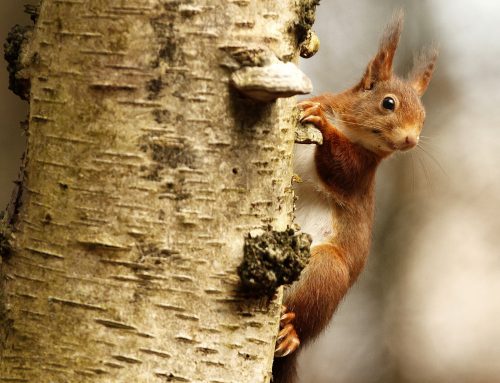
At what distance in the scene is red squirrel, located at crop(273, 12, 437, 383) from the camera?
263cm

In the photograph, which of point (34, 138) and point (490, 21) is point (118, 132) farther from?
point (490, 21)

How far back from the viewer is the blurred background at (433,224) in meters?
4.98

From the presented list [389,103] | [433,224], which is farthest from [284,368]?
[433,224]

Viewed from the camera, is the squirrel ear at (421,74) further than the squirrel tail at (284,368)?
Yes

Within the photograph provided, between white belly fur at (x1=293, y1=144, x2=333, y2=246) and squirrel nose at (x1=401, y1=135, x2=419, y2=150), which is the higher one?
squirrel nose at (x1=401, y1=135, x2=419, y2=150)

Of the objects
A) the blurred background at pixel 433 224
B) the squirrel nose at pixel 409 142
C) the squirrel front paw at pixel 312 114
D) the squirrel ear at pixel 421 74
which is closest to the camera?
the squirrel front paw at pixel 312 114

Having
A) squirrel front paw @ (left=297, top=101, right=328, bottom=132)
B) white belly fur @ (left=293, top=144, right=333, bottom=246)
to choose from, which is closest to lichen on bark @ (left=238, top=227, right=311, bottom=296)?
squirrel front paw @ (left=297, top=101, right=328, bottom=132)

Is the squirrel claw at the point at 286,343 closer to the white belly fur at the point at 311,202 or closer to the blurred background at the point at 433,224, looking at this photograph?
the white belly fur at the point at 311,202

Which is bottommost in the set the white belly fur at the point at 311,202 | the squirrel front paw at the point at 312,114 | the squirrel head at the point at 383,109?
the white belly fur at the point at 311,202

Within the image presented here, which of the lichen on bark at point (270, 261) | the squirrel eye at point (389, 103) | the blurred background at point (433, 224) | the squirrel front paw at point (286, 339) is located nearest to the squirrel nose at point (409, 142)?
the squirrel eye at point (389, 103)

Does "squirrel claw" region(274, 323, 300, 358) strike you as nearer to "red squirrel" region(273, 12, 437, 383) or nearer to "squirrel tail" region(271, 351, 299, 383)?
"squirrel tail" region(271, 351, 299, 383)

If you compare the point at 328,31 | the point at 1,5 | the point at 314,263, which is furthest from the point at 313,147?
the point at 328,31

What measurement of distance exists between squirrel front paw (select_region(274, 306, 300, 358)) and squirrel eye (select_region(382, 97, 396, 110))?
29.7 inches

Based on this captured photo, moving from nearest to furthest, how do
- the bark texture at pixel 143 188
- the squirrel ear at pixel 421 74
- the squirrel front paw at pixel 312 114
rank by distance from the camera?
the bark texture at pixel 143 188 → the squirrel front paw at pixel 312 114 → the squirrel ear at pixel 421 74
